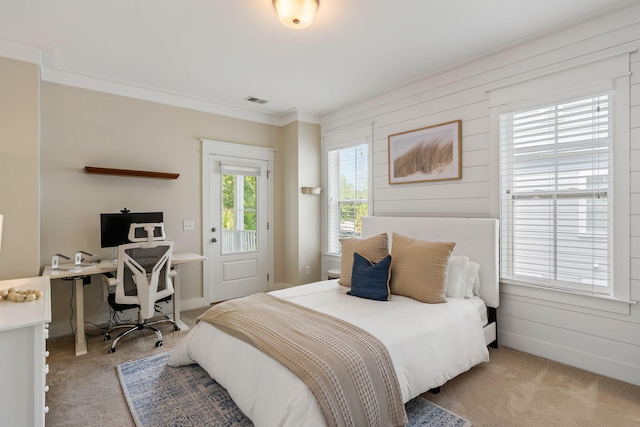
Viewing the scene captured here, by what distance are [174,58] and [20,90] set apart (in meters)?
1.35

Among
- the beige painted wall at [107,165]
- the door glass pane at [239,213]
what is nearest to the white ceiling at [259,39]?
the beige painted wall at [107,165]

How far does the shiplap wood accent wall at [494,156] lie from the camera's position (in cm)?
241

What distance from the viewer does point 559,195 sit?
2.77 meters

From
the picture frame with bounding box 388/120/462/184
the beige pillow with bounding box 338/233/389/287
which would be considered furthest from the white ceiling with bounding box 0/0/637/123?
the beige pillow with bounding box 338/233/389/287

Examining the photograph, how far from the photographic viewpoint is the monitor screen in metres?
3.50

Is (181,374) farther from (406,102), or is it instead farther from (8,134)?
(406,102)

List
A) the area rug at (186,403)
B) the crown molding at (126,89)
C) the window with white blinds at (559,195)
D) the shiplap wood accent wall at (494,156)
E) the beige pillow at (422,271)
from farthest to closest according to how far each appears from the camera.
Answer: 1. the crown molding at (126,89)
2. the beige pillow at (422,271)
3. the window with white blinds at (559,195)
4. the shiplap wood accent wall at (494,156)
5. the area rug at (186,403)

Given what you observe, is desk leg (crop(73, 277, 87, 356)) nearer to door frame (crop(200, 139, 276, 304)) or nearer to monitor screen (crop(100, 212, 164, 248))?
monitor screen (crop(100, 212, 164, 248))

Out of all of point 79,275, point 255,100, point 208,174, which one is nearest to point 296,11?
point 255,100

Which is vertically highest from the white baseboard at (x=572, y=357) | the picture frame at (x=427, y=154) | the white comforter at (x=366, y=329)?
the picture frame at (x=427, y=154)

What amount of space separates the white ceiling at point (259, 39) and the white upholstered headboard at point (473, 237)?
1.60 m

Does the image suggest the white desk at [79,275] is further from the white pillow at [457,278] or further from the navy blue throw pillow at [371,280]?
the white pillow at [457,278]

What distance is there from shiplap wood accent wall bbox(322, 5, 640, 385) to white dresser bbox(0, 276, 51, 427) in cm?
336

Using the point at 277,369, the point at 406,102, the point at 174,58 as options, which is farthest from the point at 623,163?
the point at 174,58
